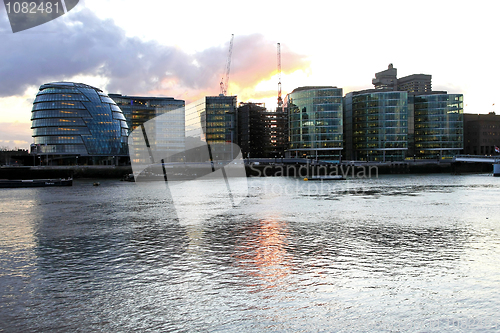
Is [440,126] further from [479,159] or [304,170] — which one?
[304,170]

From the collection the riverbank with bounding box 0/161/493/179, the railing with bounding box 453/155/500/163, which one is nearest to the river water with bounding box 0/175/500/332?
the riverbank with bounding box 0/161/493/179

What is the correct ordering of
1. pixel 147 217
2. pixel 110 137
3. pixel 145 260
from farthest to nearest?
pixel 110 137 < pixel 147 217 < pixel 145 260

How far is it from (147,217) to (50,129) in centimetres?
14015

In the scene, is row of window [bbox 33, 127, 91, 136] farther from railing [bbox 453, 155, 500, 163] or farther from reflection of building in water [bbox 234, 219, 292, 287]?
reflection of building in water [bbox 234, 219, 292, 287]

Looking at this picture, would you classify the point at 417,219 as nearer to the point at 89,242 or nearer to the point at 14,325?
the point at 89,242

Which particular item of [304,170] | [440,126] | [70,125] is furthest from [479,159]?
[70,125]

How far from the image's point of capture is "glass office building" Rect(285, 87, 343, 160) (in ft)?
593

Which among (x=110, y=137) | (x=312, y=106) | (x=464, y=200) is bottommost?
(x=464, y=200)

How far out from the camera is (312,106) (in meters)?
183

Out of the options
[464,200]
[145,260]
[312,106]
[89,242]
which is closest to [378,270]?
[145,260]

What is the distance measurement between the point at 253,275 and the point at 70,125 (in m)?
162

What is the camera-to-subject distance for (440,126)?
193 m

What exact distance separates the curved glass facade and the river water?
446 ft

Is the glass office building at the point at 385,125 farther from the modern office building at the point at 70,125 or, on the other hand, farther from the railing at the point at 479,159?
the modern office building at the point at 70,125
